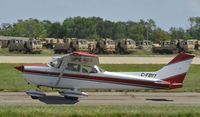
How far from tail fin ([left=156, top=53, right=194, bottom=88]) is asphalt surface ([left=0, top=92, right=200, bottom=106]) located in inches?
29.4

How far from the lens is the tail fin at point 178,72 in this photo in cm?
2295

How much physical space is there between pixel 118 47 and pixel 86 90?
4841 cm

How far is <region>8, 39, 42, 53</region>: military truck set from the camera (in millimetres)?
68625

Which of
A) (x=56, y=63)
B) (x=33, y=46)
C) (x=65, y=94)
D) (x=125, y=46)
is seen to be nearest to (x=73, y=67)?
(x=56, y=63)

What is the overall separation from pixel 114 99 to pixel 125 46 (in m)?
50.4

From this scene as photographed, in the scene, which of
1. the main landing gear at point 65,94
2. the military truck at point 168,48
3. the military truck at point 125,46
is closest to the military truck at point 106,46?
the military truck at point 125,46

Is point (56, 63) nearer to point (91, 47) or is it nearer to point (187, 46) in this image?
point (91, 47)

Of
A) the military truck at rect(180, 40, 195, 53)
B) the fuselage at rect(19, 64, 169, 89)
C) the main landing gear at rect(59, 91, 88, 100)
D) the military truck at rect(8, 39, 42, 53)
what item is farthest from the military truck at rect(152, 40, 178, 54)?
the main landing gear at rect(59, 91, 88, 100)

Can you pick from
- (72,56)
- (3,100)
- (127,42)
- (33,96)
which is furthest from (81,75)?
(127,42)

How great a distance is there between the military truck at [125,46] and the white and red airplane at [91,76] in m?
48.3

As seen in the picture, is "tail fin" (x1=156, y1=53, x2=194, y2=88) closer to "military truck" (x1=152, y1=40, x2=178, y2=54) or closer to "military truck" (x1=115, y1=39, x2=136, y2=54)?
"military truck" (x1=115, y1=39, x2=136, y2=54)

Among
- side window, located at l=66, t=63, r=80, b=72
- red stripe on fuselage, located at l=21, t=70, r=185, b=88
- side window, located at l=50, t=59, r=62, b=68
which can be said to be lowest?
red stripe on fuselage, located at l=21, t=70, r=185, b=88

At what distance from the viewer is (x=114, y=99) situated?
21.9 metres

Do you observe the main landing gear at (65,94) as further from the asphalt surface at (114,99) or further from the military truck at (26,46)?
the military truck at (26,46)
